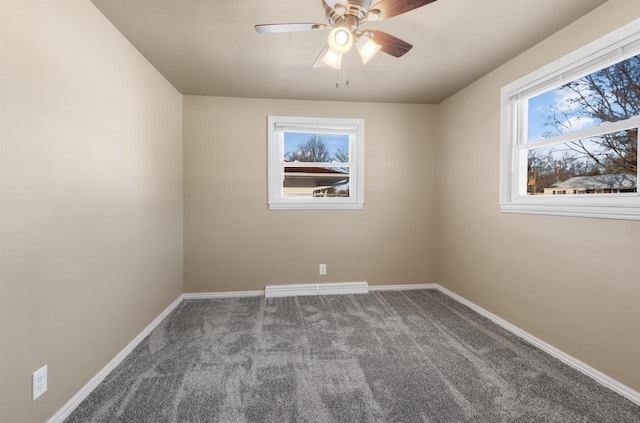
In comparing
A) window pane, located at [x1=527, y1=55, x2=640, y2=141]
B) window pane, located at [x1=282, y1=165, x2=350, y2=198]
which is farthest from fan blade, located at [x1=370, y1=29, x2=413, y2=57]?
window pane, located at [x1=282, y1=165, x2=350, y2=198]

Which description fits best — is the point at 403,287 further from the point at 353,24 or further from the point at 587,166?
the point at 353,24

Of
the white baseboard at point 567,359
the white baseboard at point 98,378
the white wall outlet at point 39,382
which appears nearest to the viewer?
the white wall outlet at point 39,382

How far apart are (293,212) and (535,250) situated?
8.09ft

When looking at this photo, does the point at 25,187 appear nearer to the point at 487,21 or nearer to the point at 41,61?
the point at 41,61

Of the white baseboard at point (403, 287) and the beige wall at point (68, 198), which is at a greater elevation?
the beige wall at point (68, 198)

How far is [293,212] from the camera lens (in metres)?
3.53

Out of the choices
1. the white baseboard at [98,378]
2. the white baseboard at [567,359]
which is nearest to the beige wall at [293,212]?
the white baseboard at [98,378]

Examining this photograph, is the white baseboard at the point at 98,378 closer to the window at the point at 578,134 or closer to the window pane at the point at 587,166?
the window at the point at 578,134

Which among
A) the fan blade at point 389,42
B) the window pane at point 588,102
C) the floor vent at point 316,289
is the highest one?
the fan blade at point 389,42

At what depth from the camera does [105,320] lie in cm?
192

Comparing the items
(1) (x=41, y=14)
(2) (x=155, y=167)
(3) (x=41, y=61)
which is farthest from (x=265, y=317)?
(1) (x=41, y=14)

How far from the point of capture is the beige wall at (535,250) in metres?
1.72

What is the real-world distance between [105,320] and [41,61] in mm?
1592

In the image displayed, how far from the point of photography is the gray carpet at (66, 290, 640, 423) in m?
1.56
